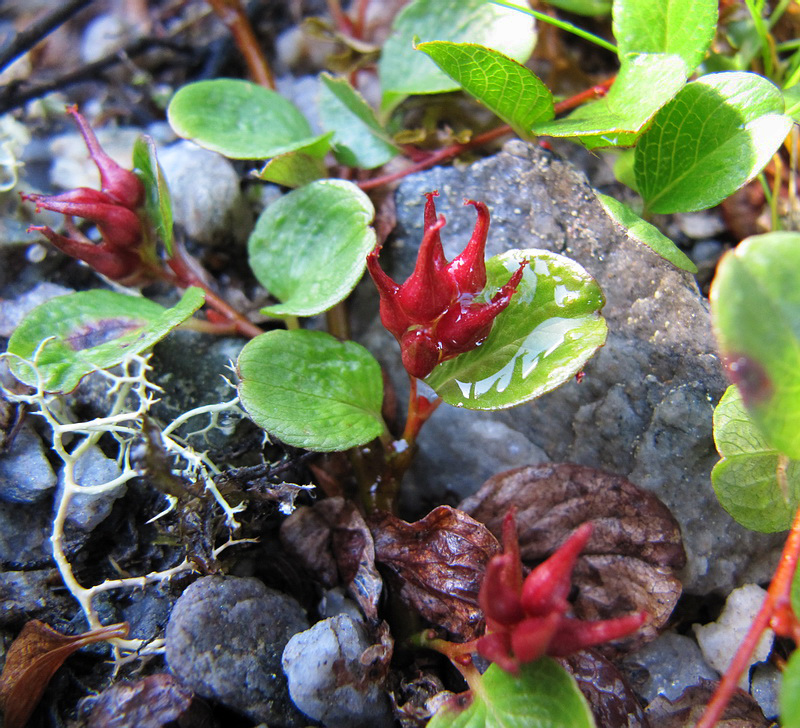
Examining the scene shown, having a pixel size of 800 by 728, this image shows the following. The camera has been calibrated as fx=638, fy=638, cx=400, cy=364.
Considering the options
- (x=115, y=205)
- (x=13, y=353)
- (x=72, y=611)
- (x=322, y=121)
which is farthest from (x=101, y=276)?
(x=72, y=611)

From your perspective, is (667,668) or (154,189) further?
(154,189)

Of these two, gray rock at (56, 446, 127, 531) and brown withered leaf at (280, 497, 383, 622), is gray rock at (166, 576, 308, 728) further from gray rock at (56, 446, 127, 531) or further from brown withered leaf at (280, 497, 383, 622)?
gray rock at (56, 446, 127, 531)

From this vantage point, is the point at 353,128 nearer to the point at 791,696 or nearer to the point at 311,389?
the point at 311,389

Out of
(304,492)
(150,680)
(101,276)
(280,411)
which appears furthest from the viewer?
(101,276)

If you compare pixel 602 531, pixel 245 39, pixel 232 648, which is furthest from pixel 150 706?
pixel 245 39

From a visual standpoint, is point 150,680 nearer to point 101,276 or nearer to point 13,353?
point 13,353

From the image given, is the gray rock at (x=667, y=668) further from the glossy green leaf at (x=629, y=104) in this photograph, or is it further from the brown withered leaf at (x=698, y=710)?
the glossy green leaf at (x=629, y=104)

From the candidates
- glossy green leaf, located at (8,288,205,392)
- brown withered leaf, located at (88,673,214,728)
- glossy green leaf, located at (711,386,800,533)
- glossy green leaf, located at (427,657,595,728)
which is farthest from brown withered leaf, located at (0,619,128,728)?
glossy green leaf, located at (711,386,800,533)
